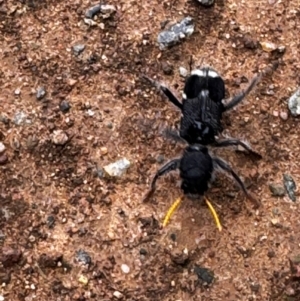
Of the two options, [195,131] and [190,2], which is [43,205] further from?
[190,2]

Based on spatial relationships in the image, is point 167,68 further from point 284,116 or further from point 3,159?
point 3,159

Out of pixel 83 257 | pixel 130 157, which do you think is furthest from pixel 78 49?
pixel 83 257

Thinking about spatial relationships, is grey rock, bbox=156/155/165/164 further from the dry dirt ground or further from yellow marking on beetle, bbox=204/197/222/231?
yellow marking on beetle, bbox=204/197/222/231

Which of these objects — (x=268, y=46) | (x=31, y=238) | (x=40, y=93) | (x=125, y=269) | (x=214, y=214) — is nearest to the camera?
(x=214, y=214)

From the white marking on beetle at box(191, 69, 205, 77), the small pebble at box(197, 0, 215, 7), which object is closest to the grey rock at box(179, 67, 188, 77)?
the white marking on beetle at box(191, 69, 205, 77)

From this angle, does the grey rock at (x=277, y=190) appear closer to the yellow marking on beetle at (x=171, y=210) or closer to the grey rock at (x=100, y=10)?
the yellow marking on beetle at (x=171, y=210)

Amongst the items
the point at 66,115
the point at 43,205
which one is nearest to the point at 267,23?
the point at 66,115

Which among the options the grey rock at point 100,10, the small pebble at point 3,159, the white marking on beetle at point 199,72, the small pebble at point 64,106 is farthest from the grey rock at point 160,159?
the grey rock at point 100,10
